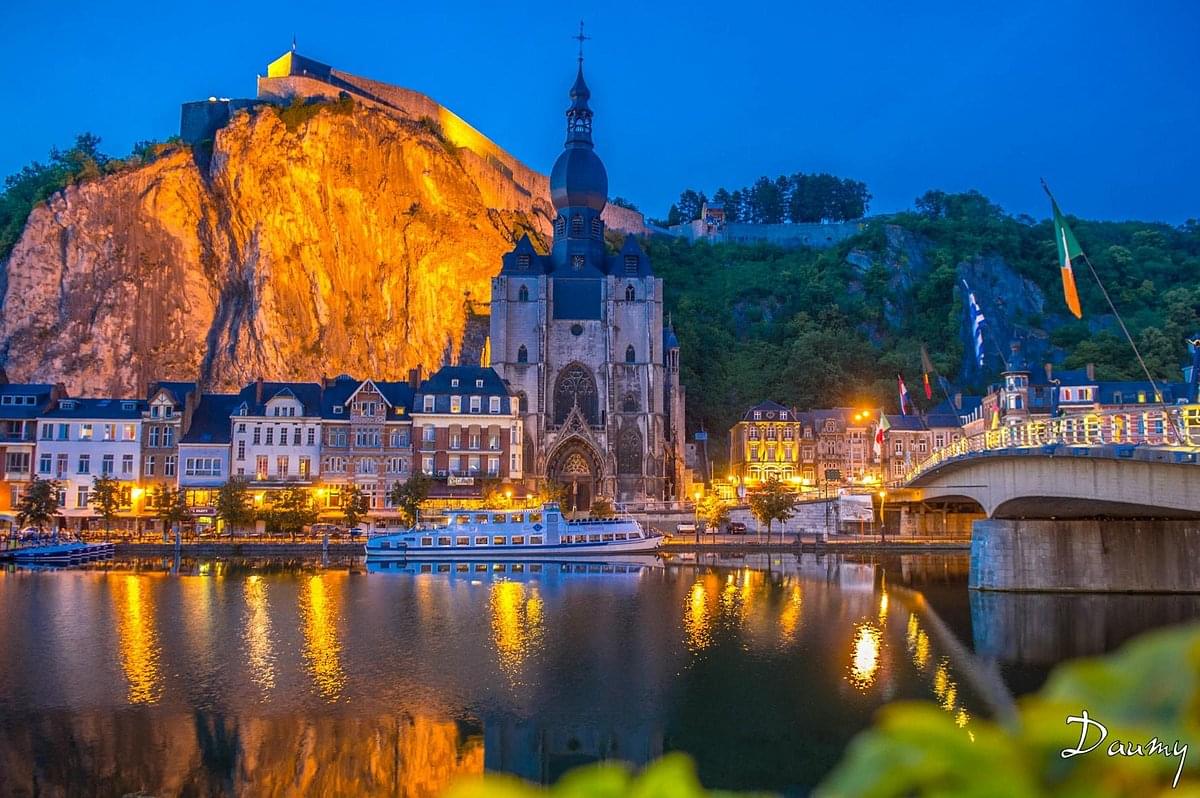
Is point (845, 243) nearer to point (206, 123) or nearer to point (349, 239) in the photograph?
point (349, 239)

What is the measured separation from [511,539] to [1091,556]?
33.2 metres

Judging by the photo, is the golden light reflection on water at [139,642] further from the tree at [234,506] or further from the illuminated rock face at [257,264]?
the illuminated rock face at [257,264]

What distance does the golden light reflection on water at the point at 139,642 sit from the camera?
24641 mm

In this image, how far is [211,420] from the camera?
7588 cm

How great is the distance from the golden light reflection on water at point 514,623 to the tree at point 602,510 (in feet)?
→ 85.2

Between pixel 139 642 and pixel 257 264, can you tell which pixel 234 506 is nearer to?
pixel 139 642

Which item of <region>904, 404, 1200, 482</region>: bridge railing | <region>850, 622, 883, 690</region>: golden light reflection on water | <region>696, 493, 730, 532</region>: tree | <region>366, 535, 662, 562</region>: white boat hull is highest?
<region>904, 404, 1200, 482</region>: bridge railing

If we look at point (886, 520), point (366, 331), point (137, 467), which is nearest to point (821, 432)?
point (886, 520)

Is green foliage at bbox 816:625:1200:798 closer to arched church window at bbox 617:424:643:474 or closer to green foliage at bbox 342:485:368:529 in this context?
green foliage at bbox 342:485:368:529

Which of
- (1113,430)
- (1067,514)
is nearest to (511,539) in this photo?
A: (1067,514)

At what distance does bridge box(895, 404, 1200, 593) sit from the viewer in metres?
29.7

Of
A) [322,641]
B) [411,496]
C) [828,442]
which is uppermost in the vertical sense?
[828,442]

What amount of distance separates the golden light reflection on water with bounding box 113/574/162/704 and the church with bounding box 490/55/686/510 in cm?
4052

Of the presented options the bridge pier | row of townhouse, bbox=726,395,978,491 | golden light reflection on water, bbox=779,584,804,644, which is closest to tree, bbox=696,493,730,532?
row of townhouse, bbox=726,395,978,491
